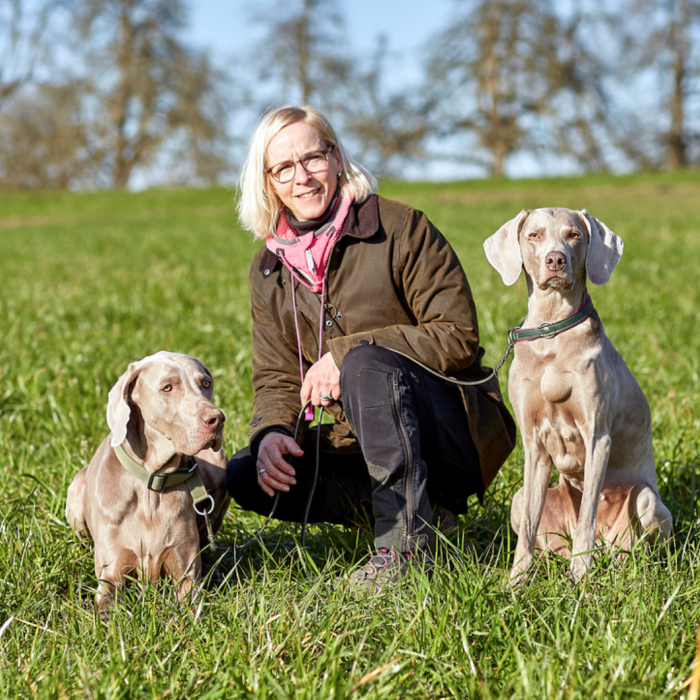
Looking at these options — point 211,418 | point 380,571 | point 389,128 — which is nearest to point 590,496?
point 380,571

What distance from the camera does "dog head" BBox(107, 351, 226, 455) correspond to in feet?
8.07

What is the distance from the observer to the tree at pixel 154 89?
33.2 meters

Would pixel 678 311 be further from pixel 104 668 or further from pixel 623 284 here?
pixel 104 668

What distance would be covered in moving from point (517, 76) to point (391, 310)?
31.5m

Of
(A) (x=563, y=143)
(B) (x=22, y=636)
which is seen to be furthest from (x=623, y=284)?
(A) (x=563, y=143)

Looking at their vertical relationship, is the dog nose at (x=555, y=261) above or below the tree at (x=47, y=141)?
below

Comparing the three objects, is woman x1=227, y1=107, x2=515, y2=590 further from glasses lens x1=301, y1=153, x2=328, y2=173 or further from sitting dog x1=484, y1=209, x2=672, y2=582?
sitting dog x1=484, y1=209, x2=672, y2=582

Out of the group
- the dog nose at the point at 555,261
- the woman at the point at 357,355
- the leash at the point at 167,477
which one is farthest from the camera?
the woman at the point at 357,355

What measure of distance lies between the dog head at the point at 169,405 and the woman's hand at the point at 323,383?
0.44 m

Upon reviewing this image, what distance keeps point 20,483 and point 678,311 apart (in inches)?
209

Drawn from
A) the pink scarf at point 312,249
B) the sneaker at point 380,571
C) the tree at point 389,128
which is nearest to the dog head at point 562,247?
the pink scarf at point 312,249

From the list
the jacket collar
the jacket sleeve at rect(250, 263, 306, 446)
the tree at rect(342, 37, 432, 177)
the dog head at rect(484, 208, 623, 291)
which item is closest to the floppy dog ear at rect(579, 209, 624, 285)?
the dog head at rect(484, 208, 623, 291)

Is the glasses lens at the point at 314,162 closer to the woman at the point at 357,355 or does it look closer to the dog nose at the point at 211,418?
the woman at the point at 357,355

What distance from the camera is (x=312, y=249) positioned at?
2955 millimetres
